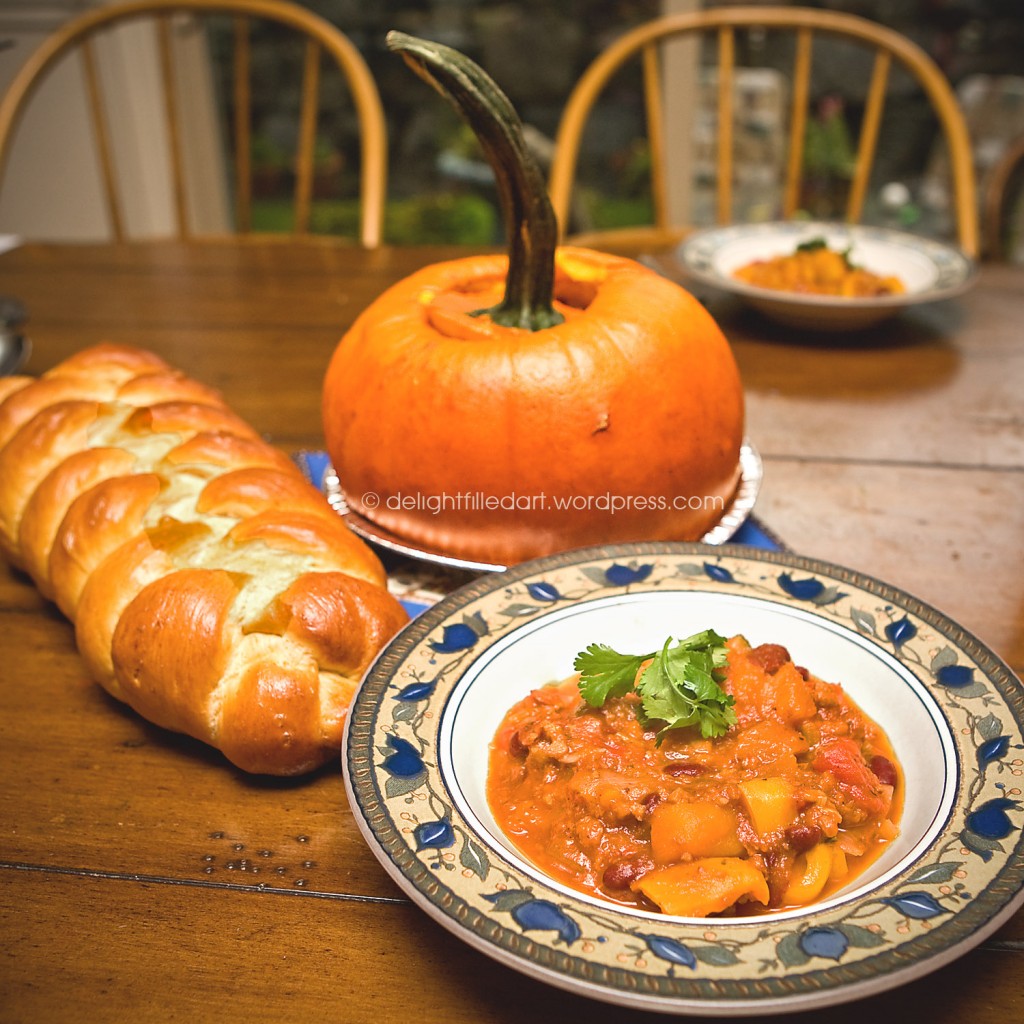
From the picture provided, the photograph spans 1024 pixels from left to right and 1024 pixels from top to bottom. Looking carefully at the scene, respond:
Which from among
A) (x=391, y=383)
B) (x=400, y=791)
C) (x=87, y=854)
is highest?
(x=391, y=383)

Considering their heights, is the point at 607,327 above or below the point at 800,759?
above

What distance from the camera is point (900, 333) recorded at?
1.79 metres

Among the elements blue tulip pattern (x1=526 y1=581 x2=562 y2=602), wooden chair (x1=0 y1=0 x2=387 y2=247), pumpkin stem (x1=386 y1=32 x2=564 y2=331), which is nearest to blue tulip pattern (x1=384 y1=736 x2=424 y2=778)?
blue tulip pattern (x1=526 y1=581 x2=562 y2=602)

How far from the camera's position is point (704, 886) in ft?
2.28

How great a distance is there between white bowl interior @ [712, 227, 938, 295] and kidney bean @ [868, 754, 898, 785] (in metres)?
1.19

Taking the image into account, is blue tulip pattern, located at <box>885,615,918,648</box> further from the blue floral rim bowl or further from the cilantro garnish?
the cilantro garnish

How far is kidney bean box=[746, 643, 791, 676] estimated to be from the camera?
2.81 feet

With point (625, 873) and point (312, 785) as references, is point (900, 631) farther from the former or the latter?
point (312, 785)

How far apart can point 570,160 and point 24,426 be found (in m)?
1.53

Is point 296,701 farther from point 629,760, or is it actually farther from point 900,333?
point 900,333

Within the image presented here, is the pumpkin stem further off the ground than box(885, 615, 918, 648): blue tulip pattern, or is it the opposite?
the pumpkin stem

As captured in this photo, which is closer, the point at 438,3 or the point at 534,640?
the point at 534,640

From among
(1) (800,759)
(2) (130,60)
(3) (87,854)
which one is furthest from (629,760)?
(2) (130,60)

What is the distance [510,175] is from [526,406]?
0.24 meters
